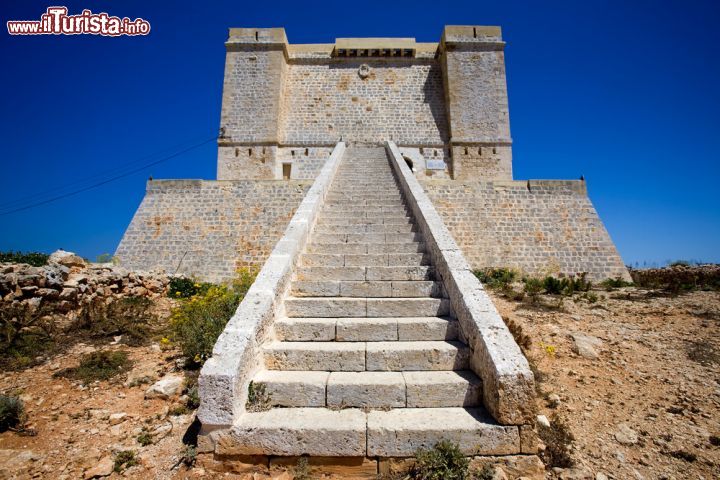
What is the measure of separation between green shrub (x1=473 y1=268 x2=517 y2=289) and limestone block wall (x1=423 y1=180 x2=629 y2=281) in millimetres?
352

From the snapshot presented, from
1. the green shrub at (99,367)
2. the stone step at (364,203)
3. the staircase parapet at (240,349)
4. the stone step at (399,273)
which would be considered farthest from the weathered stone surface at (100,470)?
the stone step at (364,203)

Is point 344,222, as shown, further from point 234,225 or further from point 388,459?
point 234,225

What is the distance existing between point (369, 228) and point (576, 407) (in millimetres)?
3648

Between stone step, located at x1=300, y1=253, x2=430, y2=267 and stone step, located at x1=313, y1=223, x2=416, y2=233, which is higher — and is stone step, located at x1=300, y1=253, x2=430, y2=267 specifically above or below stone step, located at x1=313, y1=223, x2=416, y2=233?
below

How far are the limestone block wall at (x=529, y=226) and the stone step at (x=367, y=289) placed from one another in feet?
22.1

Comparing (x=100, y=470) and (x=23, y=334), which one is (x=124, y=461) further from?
(x=23, y=334)

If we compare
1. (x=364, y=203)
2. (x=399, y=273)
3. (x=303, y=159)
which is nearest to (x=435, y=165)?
(x=303, y=159)

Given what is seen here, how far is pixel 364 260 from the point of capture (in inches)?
183

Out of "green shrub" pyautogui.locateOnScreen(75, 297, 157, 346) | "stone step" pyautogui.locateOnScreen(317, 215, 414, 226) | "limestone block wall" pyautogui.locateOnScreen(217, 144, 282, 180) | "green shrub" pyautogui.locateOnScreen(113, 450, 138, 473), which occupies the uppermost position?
"limestone block wall" pyautogui.locateOnScreen(217, 144, 282, 180)

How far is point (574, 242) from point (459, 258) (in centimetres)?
851

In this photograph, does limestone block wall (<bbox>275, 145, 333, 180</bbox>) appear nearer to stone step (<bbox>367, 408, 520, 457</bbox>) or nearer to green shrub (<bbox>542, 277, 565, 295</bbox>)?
green shrub (<bbox>542, 277, 565, 295</bbox>)

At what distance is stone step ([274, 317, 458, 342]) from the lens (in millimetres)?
3365

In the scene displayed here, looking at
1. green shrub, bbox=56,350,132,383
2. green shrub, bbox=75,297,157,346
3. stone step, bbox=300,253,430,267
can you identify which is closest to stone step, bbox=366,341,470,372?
stone step, bbox=300,253,430,267

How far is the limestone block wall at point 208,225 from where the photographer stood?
10.2 meters
